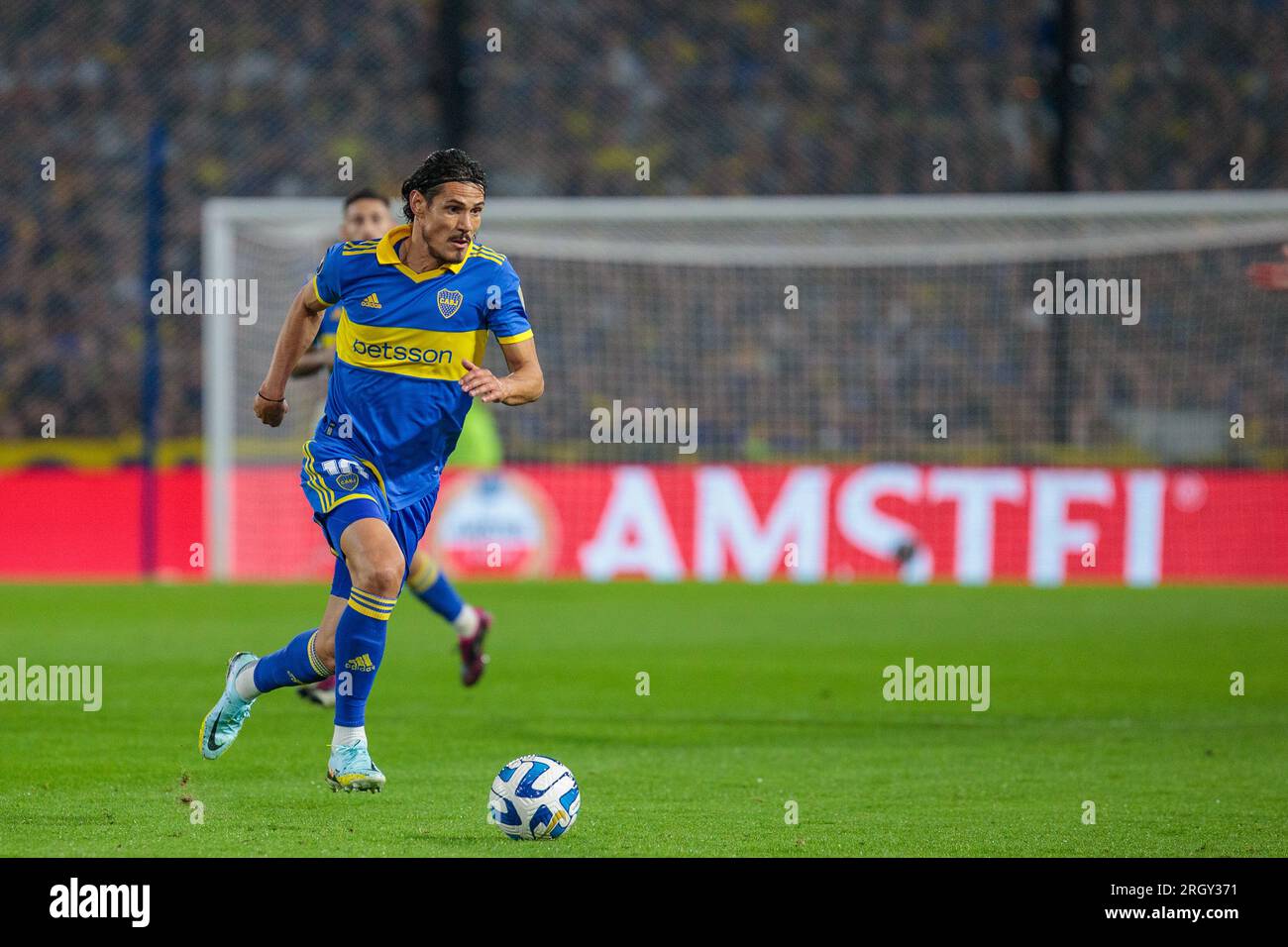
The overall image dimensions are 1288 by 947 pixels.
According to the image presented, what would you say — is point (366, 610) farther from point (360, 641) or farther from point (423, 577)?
point (423, 577)

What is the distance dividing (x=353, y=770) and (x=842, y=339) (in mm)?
15029

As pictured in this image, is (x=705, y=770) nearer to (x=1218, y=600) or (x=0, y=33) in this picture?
(x=1218, y=600)

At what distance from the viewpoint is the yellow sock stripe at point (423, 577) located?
336 inches

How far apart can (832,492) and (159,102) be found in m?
11.7

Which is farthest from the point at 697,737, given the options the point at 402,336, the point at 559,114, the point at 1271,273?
the point at 559,114

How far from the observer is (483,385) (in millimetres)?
5805

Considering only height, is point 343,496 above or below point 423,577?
above

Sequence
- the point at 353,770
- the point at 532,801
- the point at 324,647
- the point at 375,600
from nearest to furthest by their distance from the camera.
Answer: the point at 532,801, the point at 353,770, the point at 375,600, the point at 324,647

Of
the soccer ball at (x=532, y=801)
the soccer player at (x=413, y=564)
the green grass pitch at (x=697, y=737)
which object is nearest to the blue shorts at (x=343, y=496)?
the green grass pitch at (x=697, y=737)

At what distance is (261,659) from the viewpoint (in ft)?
21.4

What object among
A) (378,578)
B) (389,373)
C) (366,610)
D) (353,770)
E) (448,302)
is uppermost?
(448,302)

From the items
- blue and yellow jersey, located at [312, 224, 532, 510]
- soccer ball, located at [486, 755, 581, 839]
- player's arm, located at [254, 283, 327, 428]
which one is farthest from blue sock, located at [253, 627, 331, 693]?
soccer ball, located at [486, 755, 581, 839]

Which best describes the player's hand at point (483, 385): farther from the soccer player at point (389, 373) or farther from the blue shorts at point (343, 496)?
the blue shorts at point (343, 496)

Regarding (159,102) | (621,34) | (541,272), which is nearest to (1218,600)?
(541,272)
